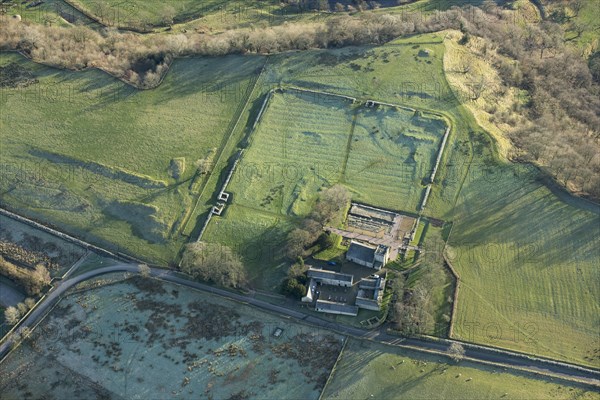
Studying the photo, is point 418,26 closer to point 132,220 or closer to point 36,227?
point 132,220

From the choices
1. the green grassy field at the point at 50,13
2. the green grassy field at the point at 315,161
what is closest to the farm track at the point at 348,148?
the green grassy field at the point at 315,161

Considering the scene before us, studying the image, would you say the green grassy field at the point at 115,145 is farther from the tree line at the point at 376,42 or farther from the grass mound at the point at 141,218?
the tree line at the point at 376,42

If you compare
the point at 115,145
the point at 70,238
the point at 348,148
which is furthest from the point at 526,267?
the point at 115,145

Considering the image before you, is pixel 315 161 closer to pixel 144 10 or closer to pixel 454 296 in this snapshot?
pixel 454 296

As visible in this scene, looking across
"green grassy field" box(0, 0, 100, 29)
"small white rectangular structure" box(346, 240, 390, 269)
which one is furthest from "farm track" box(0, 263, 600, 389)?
"green grassy field" box(0, 0, 100, 29)

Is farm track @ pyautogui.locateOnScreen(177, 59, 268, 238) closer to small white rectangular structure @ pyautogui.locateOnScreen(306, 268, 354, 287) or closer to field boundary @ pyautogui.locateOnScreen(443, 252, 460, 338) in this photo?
small white rectangular structure @ pyautogui.locateOnScreen(306, 268, 354, 287)

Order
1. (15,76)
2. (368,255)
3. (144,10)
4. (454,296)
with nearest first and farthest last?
1. (454,296)
2. (368,255)
3. (15,76)
4. (144,10)
